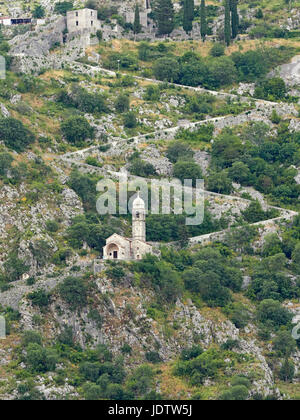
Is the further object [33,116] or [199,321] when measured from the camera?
[33,116]

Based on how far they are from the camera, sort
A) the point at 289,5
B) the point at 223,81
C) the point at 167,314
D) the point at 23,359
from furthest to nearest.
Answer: the point at 289,5, the point at 223,81, the point at 167,314, the point at 23,359

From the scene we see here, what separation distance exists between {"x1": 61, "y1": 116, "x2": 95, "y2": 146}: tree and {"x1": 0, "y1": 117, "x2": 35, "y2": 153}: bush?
712cm

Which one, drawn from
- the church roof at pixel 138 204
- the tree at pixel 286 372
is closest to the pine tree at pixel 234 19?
the church roof at pixel 138 204

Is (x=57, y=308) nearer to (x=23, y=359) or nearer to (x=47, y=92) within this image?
(x=23, y=359)

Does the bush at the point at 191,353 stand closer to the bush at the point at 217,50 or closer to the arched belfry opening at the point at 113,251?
the arched belfry opening at the point at 113,251

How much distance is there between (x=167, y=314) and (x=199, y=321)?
2.72 metres

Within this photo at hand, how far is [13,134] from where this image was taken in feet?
434

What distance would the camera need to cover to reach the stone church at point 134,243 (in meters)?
120

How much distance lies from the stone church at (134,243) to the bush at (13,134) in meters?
16.1

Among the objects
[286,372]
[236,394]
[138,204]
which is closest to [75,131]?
[138,204]

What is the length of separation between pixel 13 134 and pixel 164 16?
40091 mm

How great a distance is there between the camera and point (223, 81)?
156 m

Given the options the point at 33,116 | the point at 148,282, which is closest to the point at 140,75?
the point at 33,116
